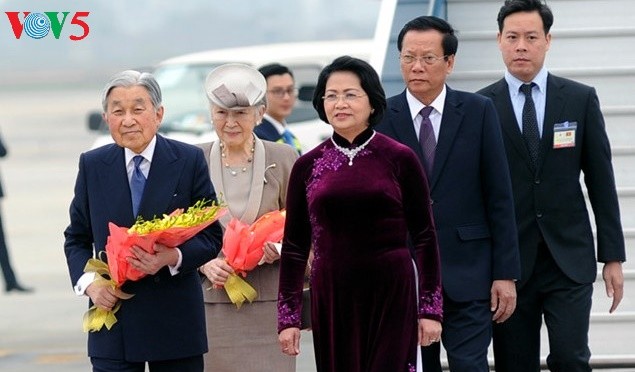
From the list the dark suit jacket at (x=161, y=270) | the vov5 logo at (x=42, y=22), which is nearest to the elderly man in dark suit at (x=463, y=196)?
the dark suit jacket at (x=161, y=270)

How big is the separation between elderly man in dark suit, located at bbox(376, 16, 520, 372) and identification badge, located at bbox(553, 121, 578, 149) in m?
0.39

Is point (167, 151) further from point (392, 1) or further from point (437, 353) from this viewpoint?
point (392, 1)

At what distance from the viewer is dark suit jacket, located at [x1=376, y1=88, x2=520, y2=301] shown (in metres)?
5.66

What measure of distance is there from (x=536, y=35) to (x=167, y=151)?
1709mm

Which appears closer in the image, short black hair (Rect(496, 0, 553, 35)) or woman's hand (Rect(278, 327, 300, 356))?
woman's hand (Rect(278, 327, 300, 356))

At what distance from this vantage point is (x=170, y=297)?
5.24m

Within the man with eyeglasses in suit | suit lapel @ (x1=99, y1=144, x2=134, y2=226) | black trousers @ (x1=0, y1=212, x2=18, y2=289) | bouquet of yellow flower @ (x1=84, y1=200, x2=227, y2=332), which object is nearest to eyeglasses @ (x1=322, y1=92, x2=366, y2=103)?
bouquet of yellow flower @ (x1=84, y1=200, x2=227, y2=332)

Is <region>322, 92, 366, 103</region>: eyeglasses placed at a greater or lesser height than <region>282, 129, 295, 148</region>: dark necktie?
greater

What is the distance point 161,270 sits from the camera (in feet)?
17.2

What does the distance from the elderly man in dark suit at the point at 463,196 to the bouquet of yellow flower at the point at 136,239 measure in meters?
0.98

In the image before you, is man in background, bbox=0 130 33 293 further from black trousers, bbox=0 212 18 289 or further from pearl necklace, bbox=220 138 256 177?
pearl necklace, bbox=220 138 256 177

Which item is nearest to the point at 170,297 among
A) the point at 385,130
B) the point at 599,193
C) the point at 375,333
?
the point at 375,333

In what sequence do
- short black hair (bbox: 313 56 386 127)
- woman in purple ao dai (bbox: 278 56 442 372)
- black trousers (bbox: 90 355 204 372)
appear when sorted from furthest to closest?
black trousers (bbox: 90 355 204 372), short black hair (bbox: 313 56 386 127), woman in purple ao dai (bbox: 278 56 442 372)

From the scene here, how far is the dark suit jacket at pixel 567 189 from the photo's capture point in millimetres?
6039
